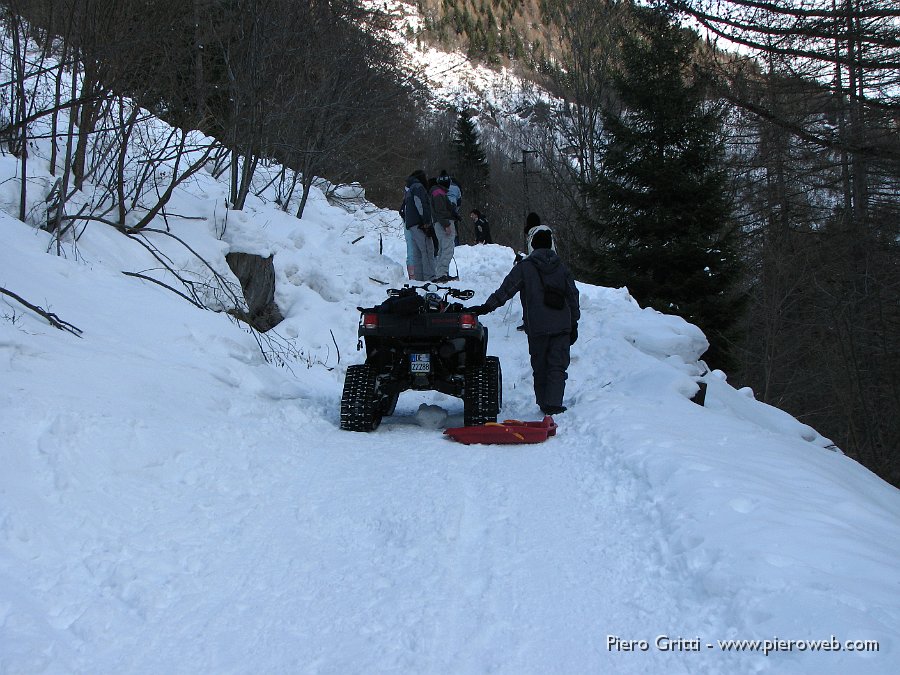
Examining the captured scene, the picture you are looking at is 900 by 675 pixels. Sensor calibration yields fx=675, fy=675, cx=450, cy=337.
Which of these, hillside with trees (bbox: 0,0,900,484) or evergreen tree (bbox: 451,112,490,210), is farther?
evergreen tree (bbox: 451,112,490,210)

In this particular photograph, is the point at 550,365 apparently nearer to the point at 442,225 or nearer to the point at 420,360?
the point at 420,360

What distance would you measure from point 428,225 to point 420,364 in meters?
7.02

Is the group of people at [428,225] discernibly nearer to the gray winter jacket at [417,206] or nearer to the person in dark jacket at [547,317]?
the gray winter jacket at [417,206]

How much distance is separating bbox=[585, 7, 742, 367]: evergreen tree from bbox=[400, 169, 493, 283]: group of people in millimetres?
5218

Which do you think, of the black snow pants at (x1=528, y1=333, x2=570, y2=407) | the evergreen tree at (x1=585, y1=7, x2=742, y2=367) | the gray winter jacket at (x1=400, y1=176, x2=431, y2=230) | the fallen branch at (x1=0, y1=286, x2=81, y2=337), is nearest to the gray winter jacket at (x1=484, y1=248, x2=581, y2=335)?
the black snow pants at (x1=528, y1=333, x2=570, y2=407)

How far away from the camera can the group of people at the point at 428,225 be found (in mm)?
13055

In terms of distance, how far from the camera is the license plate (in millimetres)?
6566

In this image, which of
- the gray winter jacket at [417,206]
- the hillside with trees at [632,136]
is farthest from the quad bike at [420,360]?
the gray winter jacket at [417,206]

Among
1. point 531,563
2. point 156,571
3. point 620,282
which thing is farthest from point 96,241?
point 620,282

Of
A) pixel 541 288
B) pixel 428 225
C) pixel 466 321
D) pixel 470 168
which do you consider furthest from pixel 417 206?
pixel 470 168

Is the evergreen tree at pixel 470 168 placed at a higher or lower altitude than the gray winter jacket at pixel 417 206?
higher

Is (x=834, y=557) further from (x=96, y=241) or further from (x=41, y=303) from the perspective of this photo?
(x=96, y=241)

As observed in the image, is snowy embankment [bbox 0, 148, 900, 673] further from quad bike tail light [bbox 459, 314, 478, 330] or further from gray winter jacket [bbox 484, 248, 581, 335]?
quad bike tail light [bbox 459, 314, 478, 330]

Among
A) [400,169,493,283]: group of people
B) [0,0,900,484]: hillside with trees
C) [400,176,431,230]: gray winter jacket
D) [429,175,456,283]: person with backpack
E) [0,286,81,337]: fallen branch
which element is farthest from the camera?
[429,175,456,283]: person with backpack
